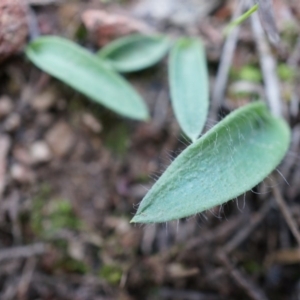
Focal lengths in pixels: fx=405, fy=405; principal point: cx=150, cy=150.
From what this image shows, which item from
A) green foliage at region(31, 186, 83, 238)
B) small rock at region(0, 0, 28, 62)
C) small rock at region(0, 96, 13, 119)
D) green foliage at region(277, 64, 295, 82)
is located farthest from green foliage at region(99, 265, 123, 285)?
green foliage at region(277, 64, 295, 82)

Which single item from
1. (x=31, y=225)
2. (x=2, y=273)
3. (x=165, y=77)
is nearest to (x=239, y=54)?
(x=165, y=77)

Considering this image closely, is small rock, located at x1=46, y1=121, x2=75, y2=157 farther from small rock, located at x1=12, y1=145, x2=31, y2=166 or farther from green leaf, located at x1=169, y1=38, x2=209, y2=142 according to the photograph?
green leaf, located at x1=169, y1=38, x2=209, y2=142

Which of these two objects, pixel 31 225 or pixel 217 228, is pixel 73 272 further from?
pixel 217 228

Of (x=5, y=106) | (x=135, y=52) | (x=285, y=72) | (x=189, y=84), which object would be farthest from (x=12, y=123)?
(x=285, y=72)

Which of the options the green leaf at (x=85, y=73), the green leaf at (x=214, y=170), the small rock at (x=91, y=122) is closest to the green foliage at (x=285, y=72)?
the green leaf at (x=214, y=170)

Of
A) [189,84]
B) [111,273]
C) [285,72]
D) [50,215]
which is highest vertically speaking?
[189,84]

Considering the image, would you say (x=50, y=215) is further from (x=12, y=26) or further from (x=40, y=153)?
(x=12, y=26)
